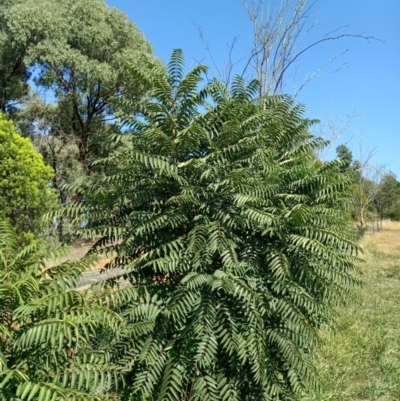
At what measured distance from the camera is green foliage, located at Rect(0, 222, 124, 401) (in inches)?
73.5

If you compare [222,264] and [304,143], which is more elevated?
[304,143]

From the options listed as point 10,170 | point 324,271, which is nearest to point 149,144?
point 324,271

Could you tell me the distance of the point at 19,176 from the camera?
41.5 ft

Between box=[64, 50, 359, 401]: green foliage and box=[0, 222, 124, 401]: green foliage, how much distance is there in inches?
20.2

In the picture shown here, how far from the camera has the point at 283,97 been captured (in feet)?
12.8

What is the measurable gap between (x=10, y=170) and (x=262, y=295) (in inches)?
457

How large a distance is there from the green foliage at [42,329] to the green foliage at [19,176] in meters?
10.8

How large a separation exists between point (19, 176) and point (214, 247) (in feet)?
37.5

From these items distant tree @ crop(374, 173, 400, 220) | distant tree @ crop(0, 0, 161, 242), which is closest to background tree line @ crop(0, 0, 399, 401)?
distant tree @ crop(0, 0, 161, 242)

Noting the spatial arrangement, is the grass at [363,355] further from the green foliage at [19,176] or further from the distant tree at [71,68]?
the distant tree at [71,68]

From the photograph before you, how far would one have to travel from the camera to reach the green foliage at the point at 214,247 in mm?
2828

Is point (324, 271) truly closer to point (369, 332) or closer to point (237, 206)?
point (237, 206)

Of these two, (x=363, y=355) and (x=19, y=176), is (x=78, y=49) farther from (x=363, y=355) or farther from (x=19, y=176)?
(x=363, y=355)

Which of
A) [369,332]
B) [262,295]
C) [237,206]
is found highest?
[237,206]
